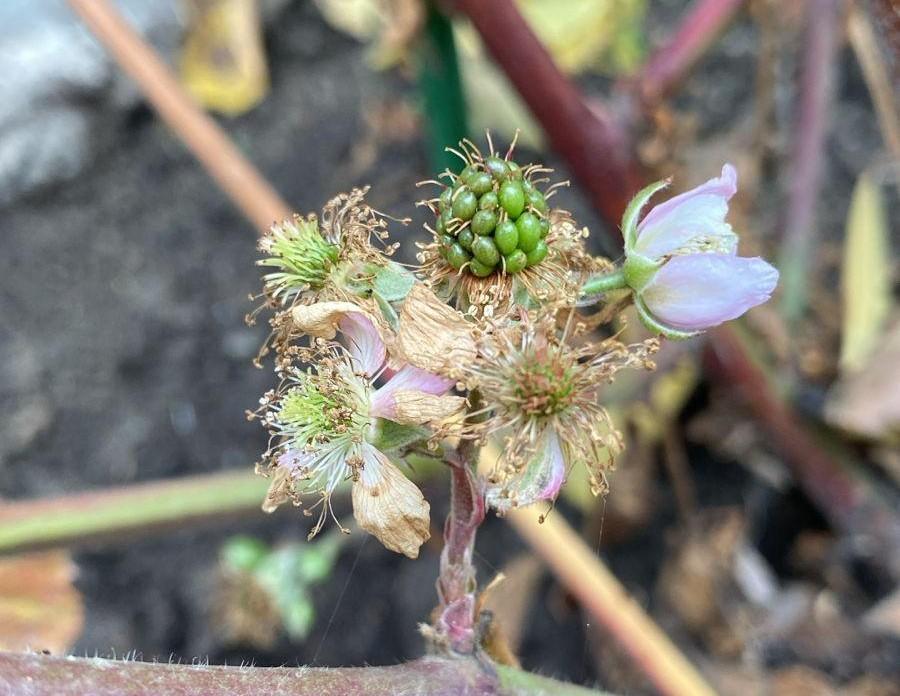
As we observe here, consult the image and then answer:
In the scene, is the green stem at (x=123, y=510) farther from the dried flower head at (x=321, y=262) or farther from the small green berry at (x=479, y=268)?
the small green berry at (x=479, y=268)

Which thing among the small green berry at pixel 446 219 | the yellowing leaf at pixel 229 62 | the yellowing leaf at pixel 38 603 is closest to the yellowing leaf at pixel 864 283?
the small green berry at pixel 446 219

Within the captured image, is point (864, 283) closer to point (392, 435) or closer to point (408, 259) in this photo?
point (408, 259)

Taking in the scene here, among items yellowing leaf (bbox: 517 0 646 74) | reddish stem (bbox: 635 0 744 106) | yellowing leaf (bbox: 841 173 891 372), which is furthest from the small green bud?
yellowing leaf (bbox: 517 0 646 74)

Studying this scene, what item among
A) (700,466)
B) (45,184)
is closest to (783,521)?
(700,466)

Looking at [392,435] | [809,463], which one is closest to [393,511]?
[392,435]

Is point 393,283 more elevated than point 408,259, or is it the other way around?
point 408,259

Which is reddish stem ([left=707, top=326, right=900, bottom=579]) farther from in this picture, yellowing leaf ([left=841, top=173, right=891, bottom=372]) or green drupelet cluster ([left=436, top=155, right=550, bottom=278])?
green drupelet cluster ([left=436, top=155, right=550, bottom=278])
